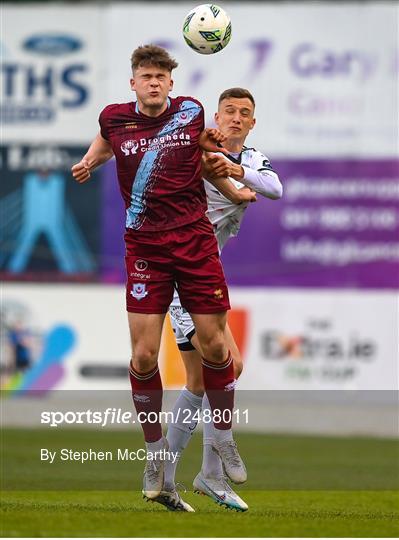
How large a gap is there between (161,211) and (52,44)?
12.4 metres

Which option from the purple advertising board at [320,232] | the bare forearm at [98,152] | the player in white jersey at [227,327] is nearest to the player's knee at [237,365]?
the player in white jersey at [227,327]

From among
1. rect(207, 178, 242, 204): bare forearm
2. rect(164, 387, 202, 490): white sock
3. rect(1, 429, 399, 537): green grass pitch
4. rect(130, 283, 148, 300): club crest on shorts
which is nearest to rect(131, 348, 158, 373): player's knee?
rect(130, 283, 148, 300): club crest on shorts

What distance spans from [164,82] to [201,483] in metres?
2.71

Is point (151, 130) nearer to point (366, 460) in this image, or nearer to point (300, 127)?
point (366, 460)

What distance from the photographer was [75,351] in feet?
66.7

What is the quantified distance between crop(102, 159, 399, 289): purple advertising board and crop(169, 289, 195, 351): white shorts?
36.3 ft

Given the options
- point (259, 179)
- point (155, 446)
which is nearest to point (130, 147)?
point (259, 179)

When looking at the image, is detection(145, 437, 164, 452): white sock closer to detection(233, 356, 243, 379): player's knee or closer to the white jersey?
detection(233, 356, 243, 379): player's knee

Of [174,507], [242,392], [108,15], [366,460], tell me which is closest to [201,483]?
[174,507]

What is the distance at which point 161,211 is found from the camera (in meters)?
8.61

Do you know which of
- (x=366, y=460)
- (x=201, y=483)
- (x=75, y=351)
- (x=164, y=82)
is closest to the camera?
(x=164, y=82)

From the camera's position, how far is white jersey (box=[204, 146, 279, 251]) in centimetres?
919

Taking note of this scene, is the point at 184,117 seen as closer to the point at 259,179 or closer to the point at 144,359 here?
the point at 259,179

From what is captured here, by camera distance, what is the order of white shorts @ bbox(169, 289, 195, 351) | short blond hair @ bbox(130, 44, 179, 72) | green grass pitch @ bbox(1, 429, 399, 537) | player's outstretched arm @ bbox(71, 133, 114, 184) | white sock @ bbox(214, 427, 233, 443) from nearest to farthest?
1. green grass pitch @ bbox(1, 429, 399, 537)
2. short blond hair @ bbox(130, 44, 179, 72)
3. player's outstretched arm @ bbox(71, 133, 114, 184)
4. white sock @ bbox(214, 427, 233, 443)
5. white shorts @ bbox(169, 289, 195, 351)
